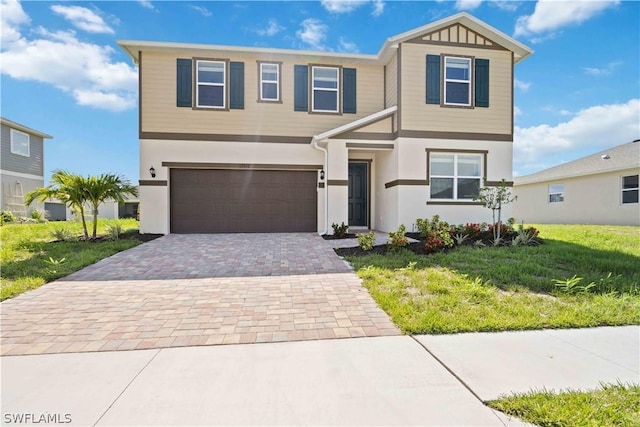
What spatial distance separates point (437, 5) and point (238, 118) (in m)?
7.87

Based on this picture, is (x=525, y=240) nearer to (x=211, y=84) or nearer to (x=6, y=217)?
(x=211, y=84)

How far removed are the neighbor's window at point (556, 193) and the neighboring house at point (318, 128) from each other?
9.31m

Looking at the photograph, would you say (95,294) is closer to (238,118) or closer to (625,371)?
(625,371)

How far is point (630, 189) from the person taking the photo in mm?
14102

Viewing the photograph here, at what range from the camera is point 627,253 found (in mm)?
6883

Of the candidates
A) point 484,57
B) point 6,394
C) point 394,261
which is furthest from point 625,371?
point 484,57

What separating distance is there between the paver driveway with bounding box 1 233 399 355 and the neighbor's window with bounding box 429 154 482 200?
5.60m

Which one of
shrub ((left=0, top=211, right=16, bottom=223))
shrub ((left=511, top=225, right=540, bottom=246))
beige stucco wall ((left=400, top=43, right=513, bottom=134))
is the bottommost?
shrub ((left=511, top=225, right=540, bottom=246))

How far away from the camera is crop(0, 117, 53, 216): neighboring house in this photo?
17391 millimetres

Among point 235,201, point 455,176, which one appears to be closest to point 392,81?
point 455,176

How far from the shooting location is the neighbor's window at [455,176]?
1062cm

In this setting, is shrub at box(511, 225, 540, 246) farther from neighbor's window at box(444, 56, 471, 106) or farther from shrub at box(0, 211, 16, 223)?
shrub at box(0, 211, 16, 223)

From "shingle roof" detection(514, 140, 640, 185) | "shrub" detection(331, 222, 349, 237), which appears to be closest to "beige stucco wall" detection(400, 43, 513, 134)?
"shrub" detection(331, 222, 349, 237)

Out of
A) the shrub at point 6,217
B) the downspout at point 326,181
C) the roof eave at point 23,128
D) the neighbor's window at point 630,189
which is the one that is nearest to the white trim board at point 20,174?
the roof eave at point 23,128
